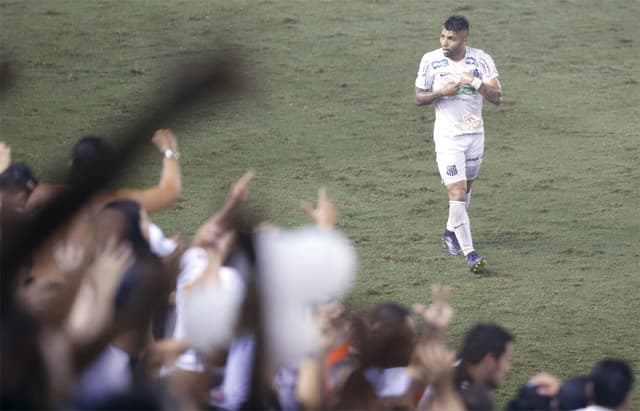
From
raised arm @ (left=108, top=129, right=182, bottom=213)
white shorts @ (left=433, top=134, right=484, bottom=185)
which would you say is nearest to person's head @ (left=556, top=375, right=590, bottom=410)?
raised arm @ (left=108, top=129, right=182, bottom=213)

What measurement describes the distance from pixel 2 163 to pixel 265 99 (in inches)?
325

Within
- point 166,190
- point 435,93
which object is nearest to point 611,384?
point 166,190

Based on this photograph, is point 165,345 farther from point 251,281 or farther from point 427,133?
point 427,133

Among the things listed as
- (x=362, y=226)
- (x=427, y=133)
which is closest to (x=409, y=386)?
(x=362, y=226)

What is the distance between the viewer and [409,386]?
9.41ft

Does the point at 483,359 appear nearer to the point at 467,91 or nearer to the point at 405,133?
the point at 467,91

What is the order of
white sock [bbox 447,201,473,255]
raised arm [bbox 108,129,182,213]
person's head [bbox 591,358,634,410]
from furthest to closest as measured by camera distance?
white sock [bbox 447,201,473,255] → person's head [bbox 591,358,634,410] → raised arm [bbox 108,129,182,213]

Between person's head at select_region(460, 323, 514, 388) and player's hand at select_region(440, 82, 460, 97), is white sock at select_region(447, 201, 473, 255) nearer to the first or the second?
player's hand at select_region(440, 82, 460, 97)

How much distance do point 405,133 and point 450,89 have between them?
3860 mm

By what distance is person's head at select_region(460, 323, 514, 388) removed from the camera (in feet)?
11.7

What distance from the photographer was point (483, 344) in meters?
3.57

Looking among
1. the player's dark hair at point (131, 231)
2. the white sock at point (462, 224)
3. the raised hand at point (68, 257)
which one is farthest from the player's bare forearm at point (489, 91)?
the raised hand at point (68, 257)

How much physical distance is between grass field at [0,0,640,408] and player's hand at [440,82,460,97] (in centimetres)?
136

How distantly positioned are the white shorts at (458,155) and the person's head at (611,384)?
14.6 feet
